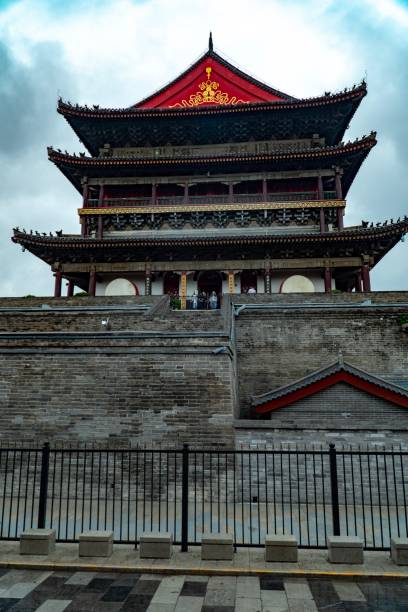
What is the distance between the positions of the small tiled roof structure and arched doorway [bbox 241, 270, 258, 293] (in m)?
13.2

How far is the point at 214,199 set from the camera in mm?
23594

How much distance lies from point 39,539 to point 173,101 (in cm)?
2580

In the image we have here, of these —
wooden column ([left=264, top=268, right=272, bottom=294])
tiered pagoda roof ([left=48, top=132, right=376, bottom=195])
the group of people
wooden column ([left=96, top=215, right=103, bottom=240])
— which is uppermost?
tiered pagoda roof ([left=48, top=132, right=376, bottom=195])

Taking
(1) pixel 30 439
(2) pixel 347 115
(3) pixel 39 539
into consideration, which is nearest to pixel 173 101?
(2) pixel 347 115

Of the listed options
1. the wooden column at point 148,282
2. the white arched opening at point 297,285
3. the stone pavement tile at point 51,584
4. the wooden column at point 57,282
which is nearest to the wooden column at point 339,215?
the white arched opening at point 297,285

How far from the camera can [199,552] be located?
5.74m

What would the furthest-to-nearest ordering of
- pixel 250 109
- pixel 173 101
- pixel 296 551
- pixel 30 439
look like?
pixel 173 101
pixel 250 109
pixel 30 439
pixel 296 551

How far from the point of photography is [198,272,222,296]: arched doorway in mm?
23125

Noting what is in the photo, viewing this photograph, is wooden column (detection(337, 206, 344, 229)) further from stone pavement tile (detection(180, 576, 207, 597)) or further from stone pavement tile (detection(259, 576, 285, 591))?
stone pavement tile (detection(180, 576, 207, 597))

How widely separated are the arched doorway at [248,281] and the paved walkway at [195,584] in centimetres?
1745

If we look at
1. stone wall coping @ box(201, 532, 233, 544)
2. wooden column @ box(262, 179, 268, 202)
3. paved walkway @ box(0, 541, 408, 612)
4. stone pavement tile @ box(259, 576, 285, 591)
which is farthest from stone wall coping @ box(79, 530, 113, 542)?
wooden column @ box(262, 179, 268, 202)

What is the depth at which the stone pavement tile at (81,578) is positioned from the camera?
16.4ft

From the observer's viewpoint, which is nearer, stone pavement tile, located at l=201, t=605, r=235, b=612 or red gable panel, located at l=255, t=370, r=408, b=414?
stone pavement tile, located at l=201, t=605, r=235, b=612

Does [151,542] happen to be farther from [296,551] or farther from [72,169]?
[72,169]
